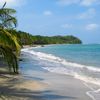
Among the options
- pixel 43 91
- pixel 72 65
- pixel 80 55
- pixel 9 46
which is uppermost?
pixel 9 46

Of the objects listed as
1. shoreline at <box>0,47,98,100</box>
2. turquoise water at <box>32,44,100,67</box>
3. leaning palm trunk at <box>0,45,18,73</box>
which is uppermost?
leaning palm trunk at <box>0,45,18,73</box>

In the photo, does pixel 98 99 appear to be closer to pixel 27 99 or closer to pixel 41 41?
pixel 27 99

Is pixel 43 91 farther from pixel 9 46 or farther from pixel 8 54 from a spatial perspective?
pixel 9 46

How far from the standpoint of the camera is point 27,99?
11.6m

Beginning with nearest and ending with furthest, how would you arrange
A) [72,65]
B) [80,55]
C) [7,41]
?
[7,41] → [72,65] → [80,55]

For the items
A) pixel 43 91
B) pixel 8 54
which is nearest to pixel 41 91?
pixel 43 91

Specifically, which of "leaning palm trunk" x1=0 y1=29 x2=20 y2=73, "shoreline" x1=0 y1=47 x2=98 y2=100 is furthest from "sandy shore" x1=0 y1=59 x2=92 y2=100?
"leaning palm trunk" x1=0 y1=29 x2=20 y2=73

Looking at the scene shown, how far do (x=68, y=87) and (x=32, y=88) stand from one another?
67.3 inches

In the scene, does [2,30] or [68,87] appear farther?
[68,87]

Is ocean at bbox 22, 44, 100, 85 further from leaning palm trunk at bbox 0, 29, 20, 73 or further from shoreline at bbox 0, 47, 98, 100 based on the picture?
leaning palm trunk at bbox 0, 29, 20, 73

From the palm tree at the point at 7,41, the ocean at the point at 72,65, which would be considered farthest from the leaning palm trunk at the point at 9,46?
the ocean at the point at 72,65

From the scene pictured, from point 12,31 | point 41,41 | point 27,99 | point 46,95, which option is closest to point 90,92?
point 46,95

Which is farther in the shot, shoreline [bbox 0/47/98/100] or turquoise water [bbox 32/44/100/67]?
turquoise water [bbox 32/44/100/67]

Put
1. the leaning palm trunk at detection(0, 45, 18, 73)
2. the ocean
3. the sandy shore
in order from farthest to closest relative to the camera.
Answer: the ocean < the leaning palm trunk at detection(0, 45, 18, 73) < the sandy shore
